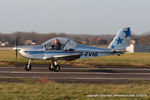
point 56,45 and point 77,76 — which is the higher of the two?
point 56,45

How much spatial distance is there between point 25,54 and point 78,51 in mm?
3999

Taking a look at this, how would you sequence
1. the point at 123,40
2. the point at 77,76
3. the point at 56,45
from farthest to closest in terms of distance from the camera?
the point at 123,40
the point at 56,45
the point at 77,76

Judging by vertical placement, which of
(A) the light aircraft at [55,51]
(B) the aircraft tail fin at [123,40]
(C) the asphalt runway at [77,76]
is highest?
(B) the aircraft tail fin at [123,40]

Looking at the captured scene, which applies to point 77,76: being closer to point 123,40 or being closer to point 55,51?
point 55,51

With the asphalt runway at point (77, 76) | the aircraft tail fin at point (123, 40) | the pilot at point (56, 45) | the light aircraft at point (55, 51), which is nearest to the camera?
the asphalt runway at point (77, 76)

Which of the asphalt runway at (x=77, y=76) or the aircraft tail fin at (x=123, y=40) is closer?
the asphalt runway at (x=77, y=76)

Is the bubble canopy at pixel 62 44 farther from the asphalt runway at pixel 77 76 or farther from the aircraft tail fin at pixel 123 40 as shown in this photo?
the aircraft tail fin at pixel 123 40

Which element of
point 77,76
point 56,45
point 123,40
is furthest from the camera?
point 123,40

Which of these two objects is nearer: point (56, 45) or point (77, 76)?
point (77, 76)

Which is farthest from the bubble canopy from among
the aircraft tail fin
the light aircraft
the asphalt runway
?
the aircraft tail fin

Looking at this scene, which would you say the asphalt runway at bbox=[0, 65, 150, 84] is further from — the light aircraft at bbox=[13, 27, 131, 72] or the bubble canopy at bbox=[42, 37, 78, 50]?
the bubble canopy at bbox=[42, 37, 78, 50]

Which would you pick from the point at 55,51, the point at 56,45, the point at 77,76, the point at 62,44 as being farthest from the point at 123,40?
the point at 77,76

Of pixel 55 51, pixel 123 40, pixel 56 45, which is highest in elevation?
pixel 123 40

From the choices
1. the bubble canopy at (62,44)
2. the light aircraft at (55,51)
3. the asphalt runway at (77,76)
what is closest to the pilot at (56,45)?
the light aircraft at (55,51)
